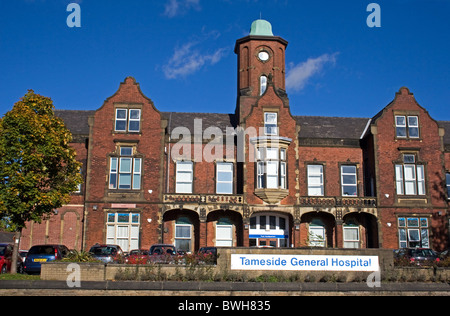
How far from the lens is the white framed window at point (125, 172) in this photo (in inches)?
1324

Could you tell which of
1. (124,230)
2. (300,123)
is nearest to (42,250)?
(124,230)

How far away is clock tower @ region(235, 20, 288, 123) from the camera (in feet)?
132

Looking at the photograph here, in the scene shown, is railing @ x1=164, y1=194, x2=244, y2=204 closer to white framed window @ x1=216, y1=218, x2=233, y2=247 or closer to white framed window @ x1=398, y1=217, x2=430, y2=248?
white framed window @ x1=216, y1=218, x2=233, y2=247

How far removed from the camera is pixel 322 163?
120 ft

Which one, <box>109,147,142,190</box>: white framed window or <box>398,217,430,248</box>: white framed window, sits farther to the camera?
<box>398,217,430,248</box>: white framed window

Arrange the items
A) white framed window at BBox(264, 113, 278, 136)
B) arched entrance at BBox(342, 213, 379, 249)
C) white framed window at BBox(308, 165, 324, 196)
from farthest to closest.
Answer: white framed window at BBox(308, 165, 324, 196) < arched entrance at BBox(342, 213, 379, 249) < white framed window at BBox(264, 113, 278, 136)

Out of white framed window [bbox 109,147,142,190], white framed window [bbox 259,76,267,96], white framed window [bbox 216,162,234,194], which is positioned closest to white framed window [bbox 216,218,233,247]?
white framed window [bbox 216,162,234,194]

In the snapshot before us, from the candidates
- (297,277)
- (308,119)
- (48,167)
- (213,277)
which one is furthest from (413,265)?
(308,119)

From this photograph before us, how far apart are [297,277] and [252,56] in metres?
24.7

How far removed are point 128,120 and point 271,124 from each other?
1000 cm

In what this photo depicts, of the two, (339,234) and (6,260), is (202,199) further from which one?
(6,260)

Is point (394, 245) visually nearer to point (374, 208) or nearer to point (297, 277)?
point (374, 208)

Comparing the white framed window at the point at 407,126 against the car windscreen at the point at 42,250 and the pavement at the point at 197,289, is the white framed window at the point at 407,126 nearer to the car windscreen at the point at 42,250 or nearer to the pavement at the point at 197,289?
the pavement at the point at 197,289

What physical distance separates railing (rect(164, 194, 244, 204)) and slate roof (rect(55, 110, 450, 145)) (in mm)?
6122
